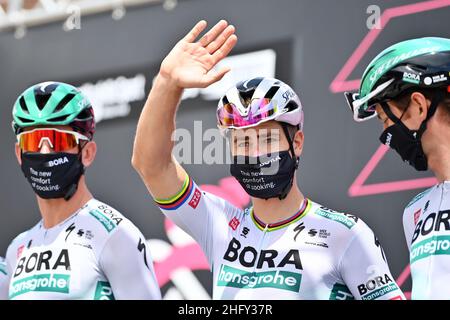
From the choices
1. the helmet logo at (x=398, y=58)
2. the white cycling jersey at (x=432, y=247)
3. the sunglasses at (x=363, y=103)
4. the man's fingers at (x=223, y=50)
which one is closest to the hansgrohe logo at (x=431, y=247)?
the white cycling jersey at (x=432, y=247)

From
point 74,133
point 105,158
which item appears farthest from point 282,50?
point 74,133

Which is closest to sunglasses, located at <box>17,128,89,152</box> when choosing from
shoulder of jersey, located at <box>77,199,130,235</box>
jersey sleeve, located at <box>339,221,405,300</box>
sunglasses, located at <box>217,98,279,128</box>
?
shoulder of jersey, located at <box>77,199,130,235</box>

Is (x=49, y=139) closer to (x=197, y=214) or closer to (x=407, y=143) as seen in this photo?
(x=197, y=214)

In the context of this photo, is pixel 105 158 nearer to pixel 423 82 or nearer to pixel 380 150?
pixel 380 150

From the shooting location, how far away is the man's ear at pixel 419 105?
4629 mm

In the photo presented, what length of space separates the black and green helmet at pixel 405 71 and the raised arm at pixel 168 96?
2.41 ft

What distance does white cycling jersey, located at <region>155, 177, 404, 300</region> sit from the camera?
4668mm

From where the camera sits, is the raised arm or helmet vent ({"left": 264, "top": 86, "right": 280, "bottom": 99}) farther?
helmet vent ({"left": 264, "top": 86, "right": 280, "bottom": 99})

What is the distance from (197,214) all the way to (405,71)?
4.32 ft

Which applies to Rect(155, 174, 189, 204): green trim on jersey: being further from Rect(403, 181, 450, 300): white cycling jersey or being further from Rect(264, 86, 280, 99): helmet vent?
Rect(403, 181, 450, 300): white cycling jersey

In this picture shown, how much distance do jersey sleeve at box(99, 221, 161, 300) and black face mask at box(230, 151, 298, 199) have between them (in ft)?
2.33

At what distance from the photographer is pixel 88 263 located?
5008 mm

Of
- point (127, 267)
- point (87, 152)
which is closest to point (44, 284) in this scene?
point (127, 267)

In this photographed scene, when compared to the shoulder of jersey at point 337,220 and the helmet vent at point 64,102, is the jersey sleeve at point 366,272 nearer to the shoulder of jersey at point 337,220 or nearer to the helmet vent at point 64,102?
the shoulder of jersey at point 337,220
